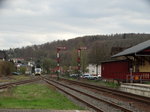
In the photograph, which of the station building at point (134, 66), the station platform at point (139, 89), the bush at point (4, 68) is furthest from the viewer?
the bush at point (4, 68)

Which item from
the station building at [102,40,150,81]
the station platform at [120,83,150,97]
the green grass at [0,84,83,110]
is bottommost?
the green grass at [0,84,83,110]

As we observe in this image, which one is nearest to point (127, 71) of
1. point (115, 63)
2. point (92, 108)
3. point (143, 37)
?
point (115, 63)

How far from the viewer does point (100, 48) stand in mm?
82375

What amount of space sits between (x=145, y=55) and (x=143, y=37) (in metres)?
57.8

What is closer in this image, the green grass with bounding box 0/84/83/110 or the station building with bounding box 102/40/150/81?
the green grass with bounding box 0/84/83/110

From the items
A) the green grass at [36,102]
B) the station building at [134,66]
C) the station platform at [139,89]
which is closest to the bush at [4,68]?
the station building at [134,66]

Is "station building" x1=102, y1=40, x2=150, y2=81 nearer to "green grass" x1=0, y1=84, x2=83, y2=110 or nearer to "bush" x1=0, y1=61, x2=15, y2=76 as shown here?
"green grass" x1=0, y1=84, x2=83, y2=110

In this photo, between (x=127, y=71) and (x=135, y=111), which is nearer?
(x=135, y=111)

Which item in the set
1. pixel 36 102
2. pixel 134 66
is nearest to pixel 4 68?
pixel 134 66

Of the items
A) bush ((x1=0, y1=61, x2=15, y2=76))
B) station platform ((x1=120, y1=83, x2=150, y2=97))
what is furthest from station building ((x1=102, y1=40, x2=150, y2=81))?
bush ((x1=0, y1=61, x2=15, y2=76))

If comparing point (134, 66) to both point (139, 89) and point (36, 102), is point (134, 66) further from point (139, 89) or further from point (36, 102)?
point (36, 102)

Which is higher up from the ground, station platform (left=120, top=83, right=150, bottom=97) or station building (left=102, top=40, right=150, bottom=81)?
station building (left=102, top=40, right=150, bottom=81)

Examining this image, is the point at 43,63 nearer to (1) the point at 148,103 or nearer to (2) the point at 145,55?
(2) the point at 145,55

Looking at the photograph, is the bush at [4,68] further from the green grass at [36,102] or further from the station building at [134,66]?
the green grass at [36,102]
